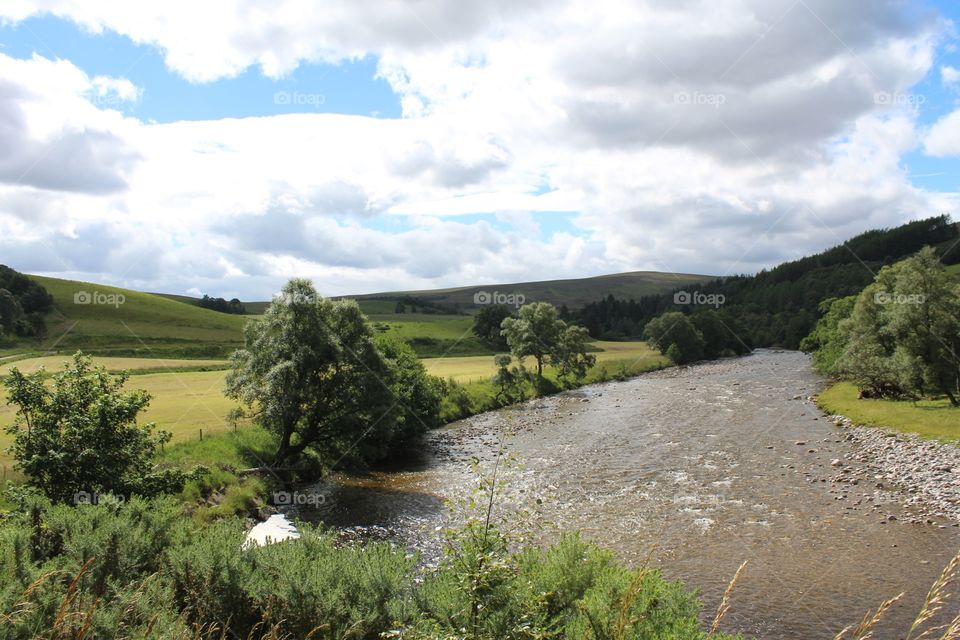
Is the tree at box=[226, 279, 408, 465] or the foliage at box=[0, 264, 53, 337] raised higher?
the foliage at box=[0, 264, 53, 337]

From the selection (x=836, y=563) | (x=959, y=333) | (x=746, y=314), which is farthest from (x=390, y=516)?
(x=746, y=314)

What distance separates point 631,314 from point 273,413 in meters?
176

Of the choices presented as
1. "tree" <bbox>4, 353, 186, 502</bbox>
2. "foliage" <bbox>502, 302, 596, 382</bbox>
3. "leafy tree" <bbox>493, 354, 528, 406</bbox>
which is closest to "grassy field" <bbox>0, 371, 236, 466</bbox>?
"tree" <bbox>4, 353, 186, 502</bbox>

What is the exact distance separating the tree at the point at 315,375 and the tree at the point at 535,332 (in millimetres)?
39484

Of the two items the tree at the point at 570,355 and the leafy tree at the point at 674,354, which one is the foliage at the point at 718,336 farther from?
the tree at the point at 570,355

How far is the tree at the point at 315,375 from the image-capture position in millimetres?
34281

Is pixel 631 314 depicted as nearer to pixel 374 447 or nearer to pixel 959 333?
pixel 959 333

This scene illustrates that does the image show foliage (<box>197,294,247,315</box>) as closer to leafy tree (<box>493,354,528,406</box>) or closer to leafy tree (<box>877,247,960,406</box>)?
leafy tree (<box>493,354,528,406</box>)

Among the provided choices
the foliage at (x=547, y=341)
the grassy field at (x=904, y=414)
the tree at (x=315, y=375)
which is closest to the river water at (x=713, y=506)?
the grassy field at (x=904, y=414)

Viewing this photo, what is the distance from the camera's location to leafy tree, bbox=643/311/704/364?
109625mm

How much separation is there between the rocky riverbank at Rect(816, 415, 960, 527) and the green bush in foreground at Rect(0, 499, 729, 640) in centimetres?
2056

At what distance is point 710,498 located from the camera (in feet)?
95.2

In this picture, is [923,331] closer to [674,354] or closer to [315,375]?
[315,375]

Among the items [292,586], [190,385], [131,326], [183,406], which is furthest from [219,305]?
[292,586]
